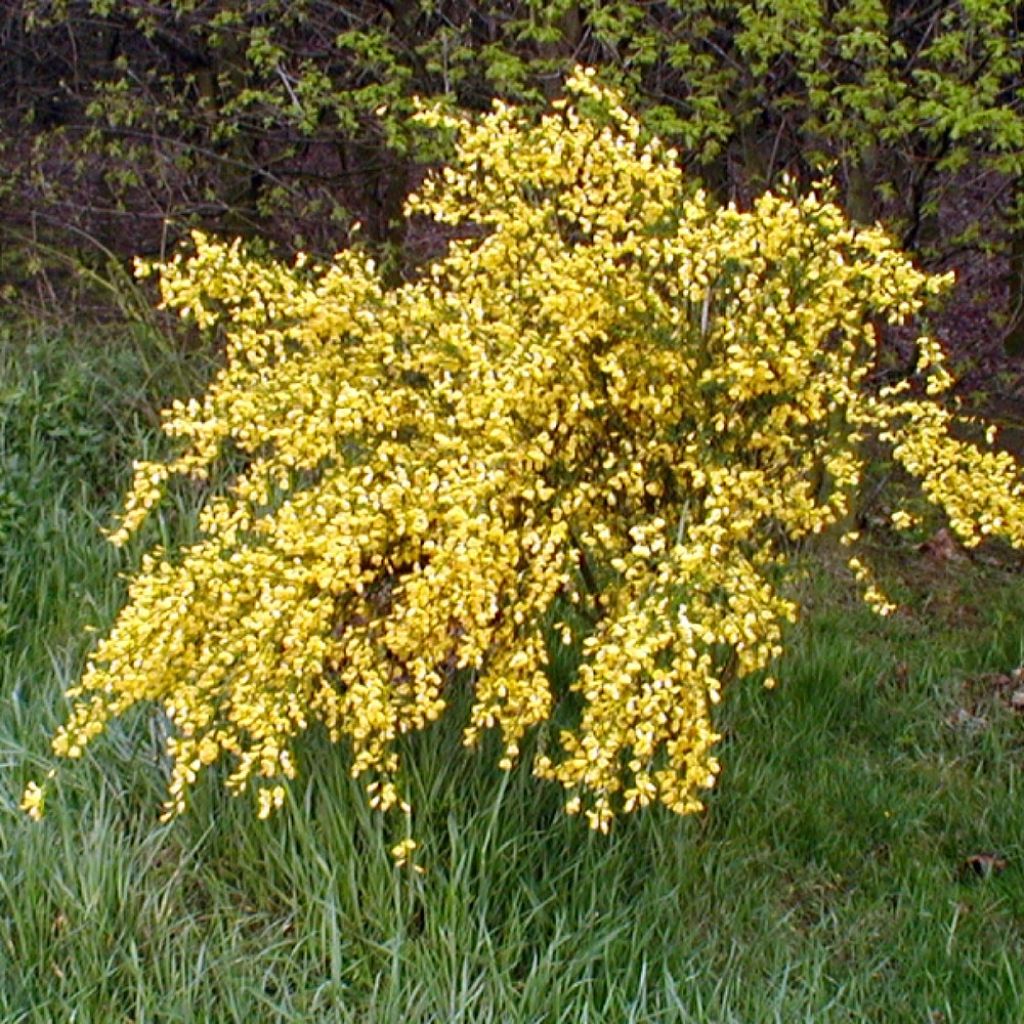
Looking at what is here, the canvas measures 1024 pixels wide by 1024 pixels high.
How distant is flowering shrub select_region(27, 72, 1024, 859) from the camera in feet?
10.4

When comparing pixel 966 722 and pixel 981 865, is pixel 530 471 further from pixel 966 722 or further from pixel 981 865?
pixel 966 722

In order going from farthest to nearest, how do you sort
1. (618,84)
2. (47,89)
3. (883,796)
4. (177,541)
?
(47,89), (618,84), (177,541), (883,796)

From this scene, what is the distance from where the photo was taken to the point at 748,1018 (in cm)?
336

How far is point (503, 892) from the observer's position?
3625mm

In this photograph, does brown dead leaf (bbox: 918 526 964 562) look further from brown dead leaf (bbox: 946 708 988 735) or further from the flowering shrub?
the flowering shrub

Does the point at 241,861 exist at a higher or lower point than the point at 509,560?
lower

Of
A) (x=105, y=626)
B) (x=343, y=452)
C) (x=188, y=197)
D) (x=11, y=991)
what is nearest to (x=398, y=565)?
(x=343, y=452)

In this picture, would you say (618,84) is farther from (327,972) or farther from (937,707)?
(327,972)

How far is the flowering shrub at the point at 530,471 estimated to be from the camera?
316 centimetres

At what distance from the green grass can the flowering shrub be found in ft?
0.64

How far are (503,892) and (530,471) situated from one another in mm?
1082

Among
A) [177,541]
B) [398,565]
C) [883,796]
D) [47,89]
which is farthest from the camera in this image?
[47,89]

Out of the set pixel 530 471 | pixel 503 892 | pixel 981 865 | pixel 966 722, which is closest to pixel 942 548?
pixel 966 722

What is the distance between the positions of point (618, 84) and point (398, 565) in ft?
9.44
